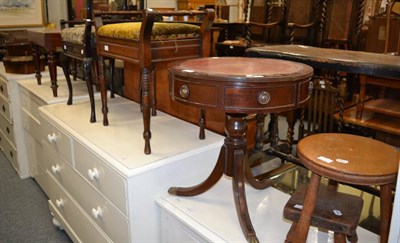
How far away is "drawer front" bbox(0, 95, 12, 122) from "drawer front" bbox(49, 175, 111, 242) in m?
0.95

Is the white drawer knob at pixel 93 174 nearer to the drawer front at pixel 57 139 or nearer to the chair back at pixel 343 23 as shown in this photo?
the drawer front at pixel 57 139

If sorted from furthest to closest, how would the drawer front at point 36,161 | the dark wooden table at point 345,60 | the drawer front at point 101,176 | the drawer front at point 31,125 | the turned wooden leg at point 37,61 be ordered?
the turned wooden leg at point 37,61 → the drawer front at point 36,161 → the drawer front at point 31,125 → the drawer front at point 101,176 → the dark wooden table at point 345,60

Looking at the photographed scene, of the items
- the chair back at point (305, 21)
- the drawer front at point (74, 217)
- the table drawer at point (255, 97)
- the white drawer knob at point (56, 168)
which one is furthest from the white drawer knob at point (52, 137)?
the chair back at point (305, 21)

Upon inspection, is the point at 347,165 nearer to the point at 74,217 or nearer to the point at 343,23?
the point at 74,217

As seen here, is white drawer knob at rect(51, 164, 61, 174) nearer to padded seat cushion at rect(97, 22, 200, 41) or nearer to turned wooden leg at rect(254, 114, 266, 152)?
padded seat cushion at rect(97, 22, 200, 41)

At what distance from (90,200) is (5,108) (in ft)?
5.65

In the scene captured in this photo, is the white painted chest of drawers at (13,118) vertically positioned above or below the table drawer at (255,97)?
below

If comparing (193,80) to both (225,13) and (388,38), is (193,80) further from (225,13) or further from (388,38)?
(225,13)

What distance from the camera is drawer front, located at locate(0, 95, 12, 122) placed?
294 centimetres

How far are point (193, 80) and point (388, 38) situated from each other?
3.62 meters

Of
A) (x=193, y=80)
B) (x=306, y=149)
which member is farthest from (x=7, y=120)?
(x=306, y=149)

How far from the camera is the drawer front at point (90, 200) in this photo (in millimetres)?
1604

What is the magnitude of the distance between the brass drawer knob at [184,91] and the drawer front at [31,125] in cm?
158

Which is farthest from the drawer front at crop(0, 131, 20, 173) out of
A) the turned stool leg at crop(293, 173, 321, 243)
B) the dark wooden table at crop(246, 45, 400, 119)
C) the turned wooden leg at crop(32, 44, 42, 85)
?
the turned stool leg at crop(293, 173, 321, 243)
